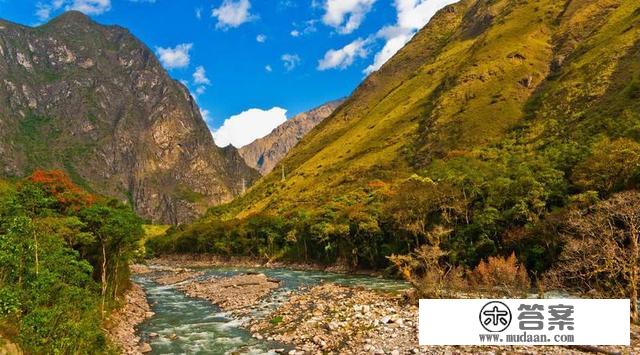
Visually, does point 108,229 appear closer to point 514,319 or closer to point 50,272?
point 50,272

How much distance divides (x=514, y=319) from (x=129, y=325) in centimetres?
3034

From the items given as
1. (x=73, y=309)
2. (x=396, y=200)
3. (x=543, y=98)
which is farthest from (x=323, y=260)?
(x=543, y=98)

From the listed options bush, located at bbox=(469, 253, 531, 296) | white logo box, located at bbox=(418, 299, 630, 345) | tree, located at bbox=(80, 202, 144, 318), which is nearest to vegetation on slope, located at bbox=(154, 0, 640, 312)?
bush, located at bbox=(469, 253, 531, 296)

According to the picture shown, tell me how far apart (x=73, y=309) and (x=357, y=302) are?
24771 millimetres

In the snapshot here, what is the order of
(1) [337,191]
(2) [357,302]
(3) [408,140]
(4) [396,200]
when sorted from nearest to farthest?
(2) [357,302], (4) [396,200], (1) [337,191], (3) [408,140]

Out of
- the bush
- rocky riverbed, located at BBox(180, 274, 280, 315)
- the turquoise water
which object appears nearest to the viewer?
the turquoise water

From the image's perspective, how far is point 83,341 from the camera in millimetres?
20359

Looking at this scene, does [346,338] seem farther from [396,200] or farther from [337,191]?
[337,191]

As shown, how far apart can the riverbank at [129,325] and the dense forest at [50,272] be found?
5.33ft

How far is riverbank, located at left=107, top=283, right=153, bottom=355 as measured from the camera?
95.0ft

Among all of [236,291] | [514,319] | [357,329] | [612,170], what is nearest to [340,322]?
[357,329]

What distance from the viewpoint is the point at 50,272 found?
927 inches

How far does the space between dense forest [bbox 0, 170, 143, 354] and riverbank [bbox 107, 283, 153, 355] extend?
162cm

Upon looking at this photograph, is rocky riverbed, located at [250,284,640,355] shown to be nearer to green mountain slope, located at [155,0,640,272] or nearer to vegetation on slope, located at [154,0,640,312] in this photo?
vegetation on slope, located at [154,0,640,312]
